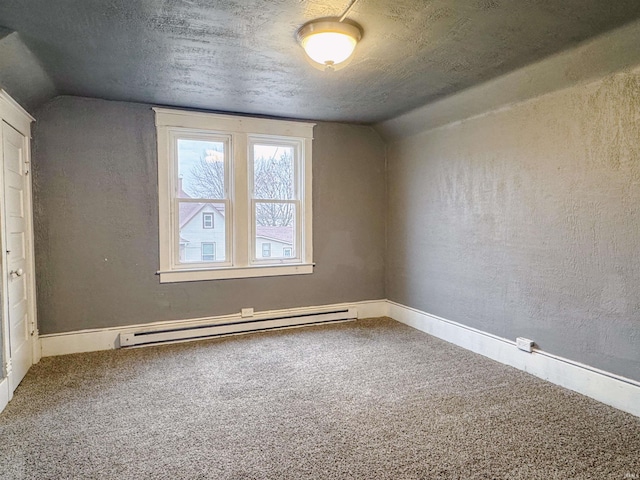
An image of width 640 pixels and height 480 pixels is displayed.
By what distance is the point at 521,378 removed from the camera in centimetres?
303

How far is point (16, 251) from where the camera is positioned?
303cm

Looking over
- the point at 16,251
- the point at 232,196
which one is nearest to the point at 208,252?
the point at 232,196

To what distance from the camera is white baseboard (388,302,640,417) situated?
2.53 meters

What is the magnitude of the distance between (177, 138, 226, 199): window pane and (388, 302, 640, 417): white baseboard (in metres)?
2.66

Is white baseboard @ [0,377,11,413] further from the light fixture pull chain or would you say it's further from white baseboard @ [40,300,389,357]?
the light fixture pull chain

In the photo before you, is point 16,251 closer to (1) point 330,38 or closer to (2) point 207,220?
(2) point 207,220

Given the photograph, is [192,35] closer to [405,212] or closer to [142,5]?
[142,5]

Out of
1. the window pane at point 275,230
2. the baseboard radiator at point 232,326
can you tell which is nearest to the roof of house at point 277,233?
the window pane at point 275,230

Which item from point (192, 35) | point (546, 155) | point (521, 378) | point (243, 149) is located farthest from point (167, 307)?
point (546, 155)

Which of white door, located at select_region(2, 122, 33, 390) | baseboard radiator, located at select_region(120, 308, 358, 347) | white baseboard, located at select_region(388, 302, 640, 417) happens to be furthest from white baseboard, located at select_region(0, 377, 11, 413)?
white baseboard, located at select_region(388, 302, 640, 417)

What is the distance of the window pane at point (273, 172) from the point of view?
439cm

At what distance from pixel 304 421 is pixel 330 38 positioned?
89.5 inches

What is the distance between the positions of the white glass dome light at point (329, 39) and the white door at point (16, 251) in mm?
2243

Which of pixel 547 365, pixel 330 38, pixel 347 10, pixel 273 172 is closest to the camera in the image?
pixel 347 10
